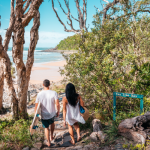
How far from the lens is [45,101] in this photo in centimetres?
362

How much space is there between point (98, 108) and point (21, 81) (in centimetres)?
292

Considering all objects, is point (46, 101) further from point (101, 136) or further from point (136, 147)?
point (136, 147)

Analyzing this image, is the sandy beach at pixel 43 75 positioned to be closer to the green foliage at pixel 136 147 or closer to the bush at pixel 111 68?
the bush at pixel 111 68

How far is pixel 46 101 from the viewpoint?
362 cm

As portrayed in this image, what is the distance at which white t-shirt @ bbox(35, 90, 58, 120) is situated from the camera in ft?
11.8

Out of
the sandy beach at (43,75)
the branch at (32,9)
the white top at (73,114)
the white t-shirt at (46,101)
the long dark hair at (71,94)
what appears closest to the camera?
the long dark hair at (71,94)

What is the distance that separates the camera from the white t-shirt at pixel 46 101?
11.8 feet

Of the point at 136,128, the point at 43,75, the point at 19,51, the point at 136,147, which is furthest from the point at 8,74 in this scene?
the point at 43,75

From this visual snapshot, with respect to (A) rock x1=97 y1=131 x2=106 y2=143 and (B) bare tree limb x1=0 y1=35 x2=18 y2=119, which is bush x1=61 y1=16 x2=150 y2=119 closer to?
(A) rock x1=97 y1=131 x2=106 y2=143

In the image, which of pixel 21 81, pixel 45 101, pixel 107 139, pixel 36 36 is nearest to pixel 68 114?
pixel 45 101

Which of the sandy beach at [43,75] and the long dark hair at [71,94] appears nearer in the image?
the long dark hair at [71,94]

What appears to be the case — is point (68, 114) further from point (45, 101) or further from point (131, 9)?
point (131, 9)

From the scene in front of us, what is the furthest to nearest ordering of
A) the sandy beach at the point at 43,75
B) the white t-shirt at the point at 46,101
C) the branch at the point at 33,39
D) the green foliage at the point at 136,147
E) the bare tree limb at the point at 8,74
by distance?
the sandy beach at the point at 43,75
the branch at the point at 33,39
the bare tree limb at the point at 8,74
the white t-shirt at the point at 46,101
the green foliage at the point at 136,147

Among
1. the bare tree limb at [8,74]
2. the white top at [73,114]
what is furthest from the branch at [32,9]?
the white top at [73,114]
